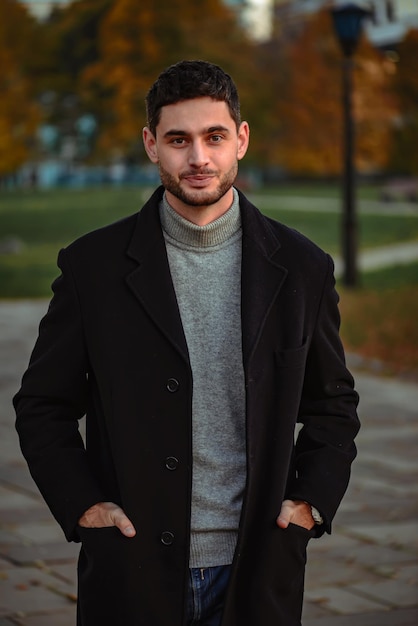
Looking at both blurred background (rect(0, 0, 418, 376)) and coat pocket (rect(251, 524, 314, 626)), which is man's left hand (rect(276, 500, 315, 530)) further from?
blurred background (rect(0, 0, 418, 376))

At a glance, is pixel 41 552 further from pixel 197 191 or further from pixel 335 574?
pixel 197 191

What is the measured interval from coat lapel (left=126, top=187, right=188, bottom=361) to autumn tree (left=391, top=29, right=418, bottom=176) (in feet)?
52.6

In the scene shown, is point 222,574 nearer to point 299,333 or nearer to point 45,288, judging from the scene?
point 299,333

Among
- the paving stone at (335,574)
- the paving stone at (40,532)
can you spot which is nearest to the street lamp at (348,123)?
the paving stone at (40,532)

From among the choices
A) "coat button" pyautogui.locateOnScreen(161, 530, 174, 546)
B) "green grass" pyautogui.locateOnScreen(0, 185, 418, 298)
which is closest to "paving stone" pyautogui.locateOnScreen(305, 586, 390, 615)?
"coat button" pyautogui.locateOnScreen(161, 530, 174, 546)

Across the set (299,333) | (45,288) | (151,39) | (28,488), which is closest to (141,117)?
(151,39)

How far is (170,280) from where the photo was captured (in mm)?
2992

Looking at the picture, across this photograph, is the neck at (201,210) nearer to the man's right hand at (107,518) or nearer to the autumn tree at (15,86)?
the man's right hand at (107,518)

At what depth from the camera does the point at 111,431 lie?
2.94m

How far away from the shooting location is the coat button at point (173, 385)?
2898 mm

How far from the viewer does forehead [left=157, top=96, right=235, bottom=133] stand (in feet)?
9.68

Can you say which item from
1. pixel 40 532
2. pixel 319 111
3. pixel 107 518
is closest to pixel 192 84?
pixel 107 518

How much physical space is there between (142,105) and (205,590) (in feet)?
57.5

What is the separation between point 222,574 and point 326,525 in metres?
0.28
